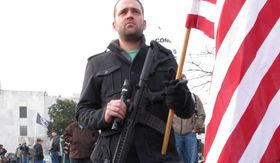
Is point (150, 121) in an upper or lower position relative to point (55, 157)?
upper

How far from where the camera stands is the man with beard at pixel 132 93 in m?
3.23

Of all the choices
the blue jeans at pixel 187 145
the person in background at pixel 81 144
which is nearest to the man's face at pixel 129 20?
the blue jeans at pixel 187 145

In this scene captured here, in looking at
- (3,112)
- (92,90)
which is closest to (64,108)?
(3,112)

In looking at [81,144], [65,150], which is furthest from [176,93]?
[65,150]

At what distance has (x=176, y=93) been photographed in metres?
3.07

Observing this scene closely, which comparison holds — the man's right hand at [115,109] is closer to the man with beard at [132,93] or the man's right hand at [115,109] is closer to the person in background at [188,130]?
the man with beard at [132,93]

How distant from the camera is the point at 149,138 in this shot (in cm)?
330

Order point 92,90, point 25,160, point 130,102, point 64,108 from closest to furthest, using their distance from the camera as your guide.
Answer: point 130,102 < point 92,90 < point 25,160 < point 64,108

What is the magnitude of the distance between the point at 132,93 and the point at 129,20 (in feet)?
1.64

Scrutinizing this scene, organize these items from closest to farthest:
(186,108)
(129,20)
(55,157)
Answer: (186,108) < (129,20) < (55,157)

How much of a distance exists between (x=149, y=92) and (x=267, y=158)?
2.86 ft

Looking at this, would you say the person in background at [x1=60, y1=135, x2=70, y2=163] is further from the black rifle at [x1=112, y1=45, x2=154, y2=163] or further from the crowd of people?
the black rifle at [x1=112, y1=45, x2=154, y2=163]

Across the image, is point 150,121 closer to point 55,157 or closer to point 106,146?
point 106,146

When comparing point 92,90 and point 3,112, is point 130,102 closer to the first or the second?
point 92,90
